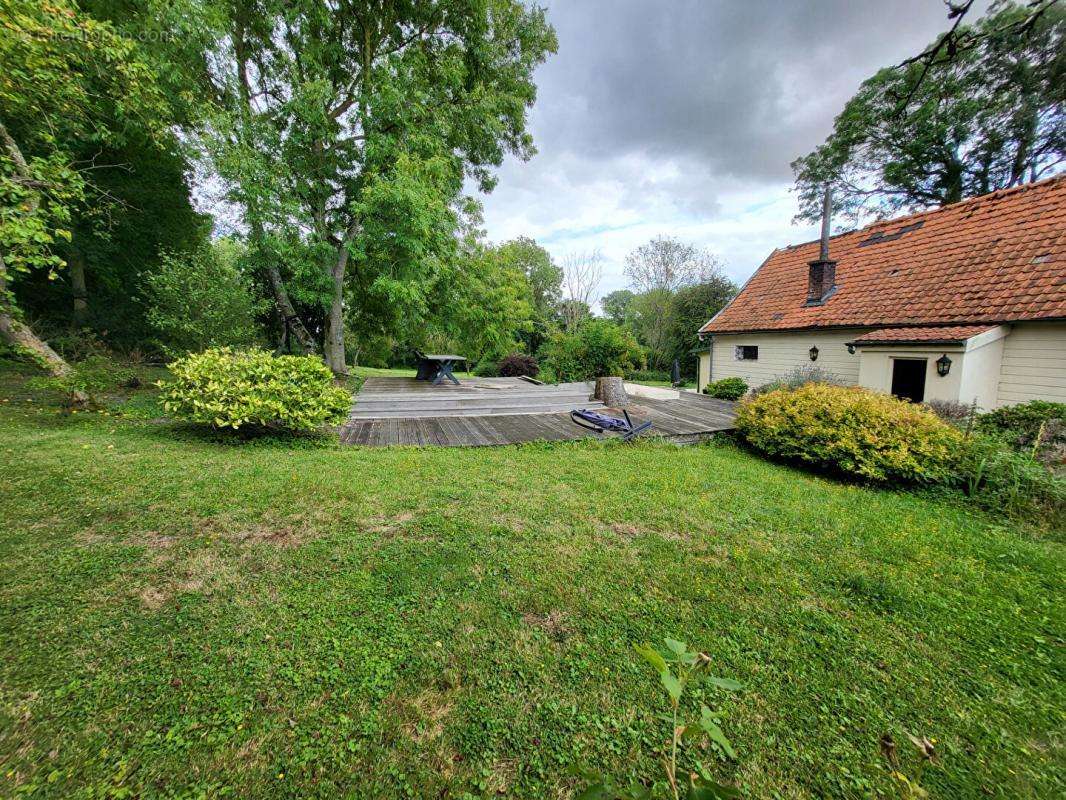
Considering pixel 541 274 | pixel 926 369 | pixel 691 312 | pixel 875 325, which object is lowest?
pixel 926 369

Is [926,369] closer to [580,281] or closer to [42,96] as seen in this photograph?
[580,281]

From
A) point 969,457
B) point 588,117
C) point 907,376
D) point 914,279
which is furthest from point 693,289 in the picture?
point 969,457

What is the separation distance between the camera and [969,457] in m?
4.54

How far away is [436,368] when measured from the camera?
10.9 meters

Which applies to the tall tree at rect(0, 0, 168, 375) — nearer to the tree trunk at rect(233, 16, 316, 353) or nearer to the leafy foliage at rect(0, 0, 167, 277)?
the leafy foliage at rect(0, 0, 167, 277)

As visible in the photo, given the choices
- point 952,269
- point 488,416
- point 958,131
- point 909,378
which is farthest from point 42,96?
point 958,131

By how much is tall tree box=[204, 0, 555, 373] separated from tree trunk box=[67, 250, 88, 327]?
4.49 m

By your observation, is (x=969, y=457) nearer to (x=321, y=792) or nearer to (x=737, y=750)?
(x=737, y=750)

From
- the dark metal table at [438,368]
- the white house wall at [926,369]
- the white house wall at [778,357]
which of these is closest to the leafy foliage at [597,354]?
the white house wall at [778,357]

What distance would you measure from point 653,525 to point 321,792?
8.85ft

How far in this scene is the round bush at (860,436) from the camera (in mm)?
4574

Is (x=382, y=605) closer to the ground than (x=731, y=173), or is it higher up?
closer to the ground

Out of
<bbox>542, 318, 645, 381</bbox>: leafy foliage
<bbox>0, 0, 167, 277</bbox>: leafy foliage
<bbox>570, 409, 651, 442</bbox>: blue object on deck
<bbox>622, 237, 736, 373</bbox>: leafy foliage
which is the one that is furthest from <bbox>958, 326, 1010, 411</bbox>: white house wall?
<bbox>0, 0, 167, 277</bbox>: leafy foliage

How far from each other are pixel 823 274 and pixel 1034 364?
4.72 metres
